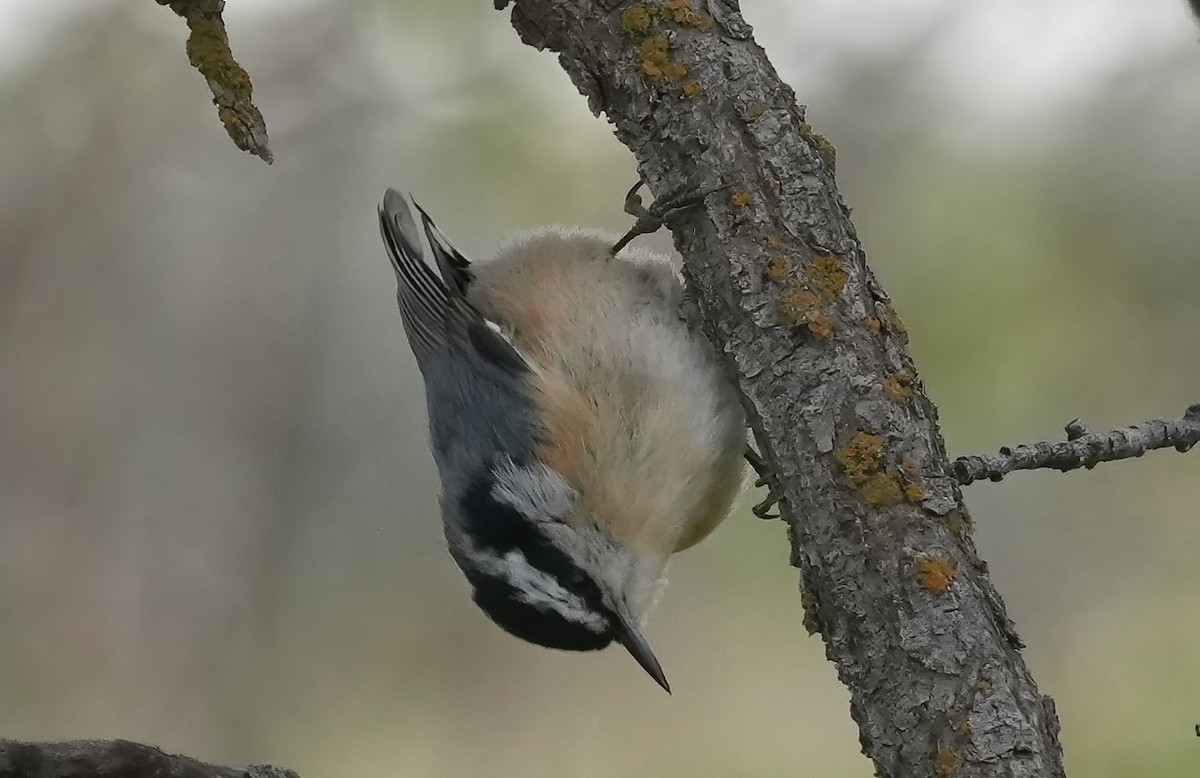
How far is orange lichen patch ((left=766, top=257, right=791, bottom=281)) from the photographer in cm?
121

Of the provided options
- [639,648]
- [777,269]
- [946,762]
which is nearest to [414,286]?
[639,648]

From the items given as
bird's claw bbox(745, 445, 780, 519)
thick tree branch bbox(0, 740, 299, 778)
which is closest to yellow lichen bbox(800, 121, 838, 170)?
bird's claw bbox(745, 445, 780, 519)

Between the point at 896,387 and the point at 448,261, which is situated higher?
the point at 448,261

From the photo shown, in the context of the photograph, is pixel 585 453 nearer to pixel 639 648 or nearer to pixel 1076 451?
pixel 639 648

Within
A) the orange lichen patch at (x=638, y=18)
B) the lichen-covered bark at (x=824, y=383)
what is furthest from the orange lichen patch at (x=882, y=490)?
the orange lichen patch at (x=638, y=18)

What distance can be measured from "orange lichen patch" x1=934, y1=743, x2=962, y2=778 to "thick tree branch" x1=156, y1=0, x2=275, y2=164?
0.93 metres

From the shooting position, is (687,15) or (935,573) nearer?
(935,573)

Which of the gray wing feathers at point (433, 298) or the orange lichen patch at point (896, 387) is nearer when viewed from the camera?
the orange lichen patch at point (896, 387)

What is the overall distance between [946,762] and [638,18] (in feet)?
2.79

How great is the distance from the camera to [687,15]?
1268mm

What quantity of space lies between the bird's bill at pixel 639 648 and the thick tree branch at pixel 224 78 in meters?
0.81

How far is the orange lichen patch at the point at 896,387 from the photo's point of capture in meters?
1.18

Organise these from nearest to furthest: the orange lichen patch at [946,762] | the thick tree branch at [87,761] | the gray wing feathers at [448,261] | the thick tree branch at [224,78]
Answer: the thick tree branch at [87,761]
the orange lichen patch at [946,762]
the thick tree branch at [224,78]
the gray wing feathers at [448,261]

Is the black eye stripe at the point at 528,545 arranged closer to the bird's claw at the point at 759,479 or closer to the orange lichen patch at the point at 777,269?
the bird's claw at the point at 759,479
